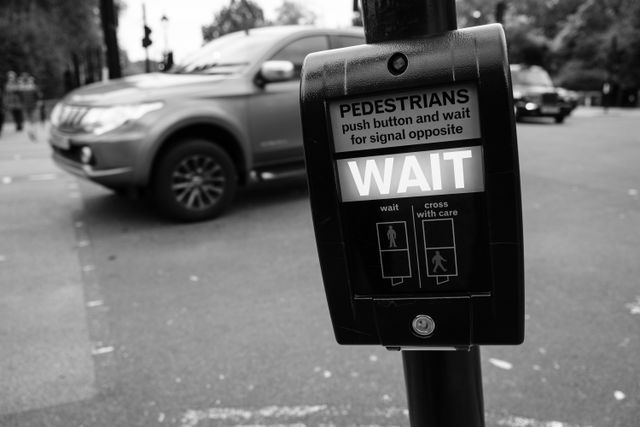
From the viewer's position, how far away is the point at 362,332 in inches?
45.6

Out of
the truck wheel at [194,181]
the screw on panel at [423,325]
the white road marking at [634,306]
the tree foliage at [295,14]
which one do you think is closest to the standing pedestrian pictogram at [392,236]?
the screw on panel at [423,325]

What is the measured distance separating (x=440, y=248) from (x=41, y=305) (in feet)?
12.2

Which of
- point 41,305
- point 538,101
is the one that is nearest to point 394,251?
point 41,305

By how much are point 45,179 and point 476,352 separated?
8869 mm

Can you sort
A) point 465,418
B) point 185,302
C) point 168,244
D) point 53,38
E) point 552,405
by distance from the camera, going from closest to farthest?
1. point 465,418
2. point 552,405
3. point 185,302
4. point 168,244
5. point 53,38

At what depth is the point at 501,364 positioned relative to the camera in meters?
3.15

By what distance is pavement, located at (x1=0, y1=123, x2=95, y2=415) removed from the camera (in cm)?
307

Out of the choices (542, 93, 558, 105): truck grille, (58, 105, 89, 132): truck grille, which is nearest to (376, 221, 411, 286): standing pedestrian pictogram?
(58, 105, 89, 132): truck grille

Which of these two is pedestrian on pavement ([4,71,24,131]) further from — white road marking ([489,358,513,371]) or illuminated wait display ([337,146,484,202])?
illuminated wait display ([337,146,484,202])

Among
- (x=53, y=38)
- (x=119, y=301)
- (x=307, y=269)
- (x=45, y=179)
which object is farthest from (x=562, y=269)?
(x=53, y=38)

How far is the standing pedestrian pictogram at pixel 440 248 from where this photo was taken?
107 cm

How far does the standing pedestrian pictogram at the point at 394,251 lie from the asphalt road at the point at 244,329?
172 centimetres

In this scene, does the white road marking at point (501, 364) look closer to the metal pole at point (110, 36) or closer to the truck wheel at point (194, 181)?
the truck wheel at point (194, 181)

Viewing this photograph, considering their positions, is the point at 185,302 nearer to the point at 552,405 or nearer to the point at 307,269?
the point at 307,269
